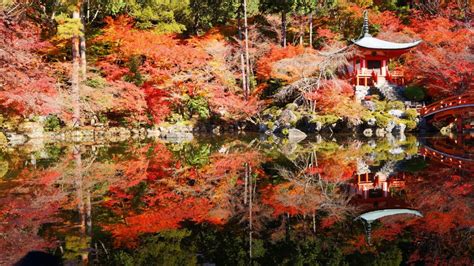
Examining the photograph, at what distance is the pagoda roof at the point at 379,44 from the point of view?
2414 centimetres

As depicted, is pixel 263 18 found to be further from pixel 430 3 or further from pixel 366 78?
pixel 430 3

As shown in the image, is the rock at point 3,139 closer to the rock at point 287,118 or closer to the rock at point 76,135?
the rock at point 76,135

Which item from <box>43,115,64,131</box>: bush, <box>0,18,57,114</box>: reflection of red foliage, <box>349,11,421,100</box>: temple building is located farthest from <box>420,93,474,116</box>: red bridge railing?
<box>43,115,64,131</box>: bush

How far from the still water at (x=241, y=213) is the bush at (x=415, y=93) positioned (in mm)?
13105

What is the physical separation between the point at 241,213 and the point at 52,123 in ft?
61.4

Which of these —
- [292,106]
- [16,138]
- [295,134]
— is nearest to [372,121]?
[295,134]

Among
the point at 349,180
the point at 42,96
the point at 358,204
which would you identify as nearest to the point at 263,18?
the point at 42,96

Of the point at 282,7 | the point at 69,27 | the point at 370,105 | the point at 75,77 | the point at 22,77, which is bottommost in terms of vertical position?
the point at 370,105

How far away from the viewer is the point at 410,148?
1409 centimetres

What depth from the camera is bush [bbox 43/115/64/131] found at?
72.1 feet

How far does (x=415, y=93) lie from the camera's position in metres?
23.2

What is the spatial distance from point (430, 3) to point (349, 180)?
2390 cm

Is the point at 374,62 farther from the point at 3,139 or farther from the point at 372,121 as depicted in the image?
the point at 3,139

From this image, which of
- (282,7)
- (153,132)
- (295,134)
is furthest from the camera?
(282,7)
